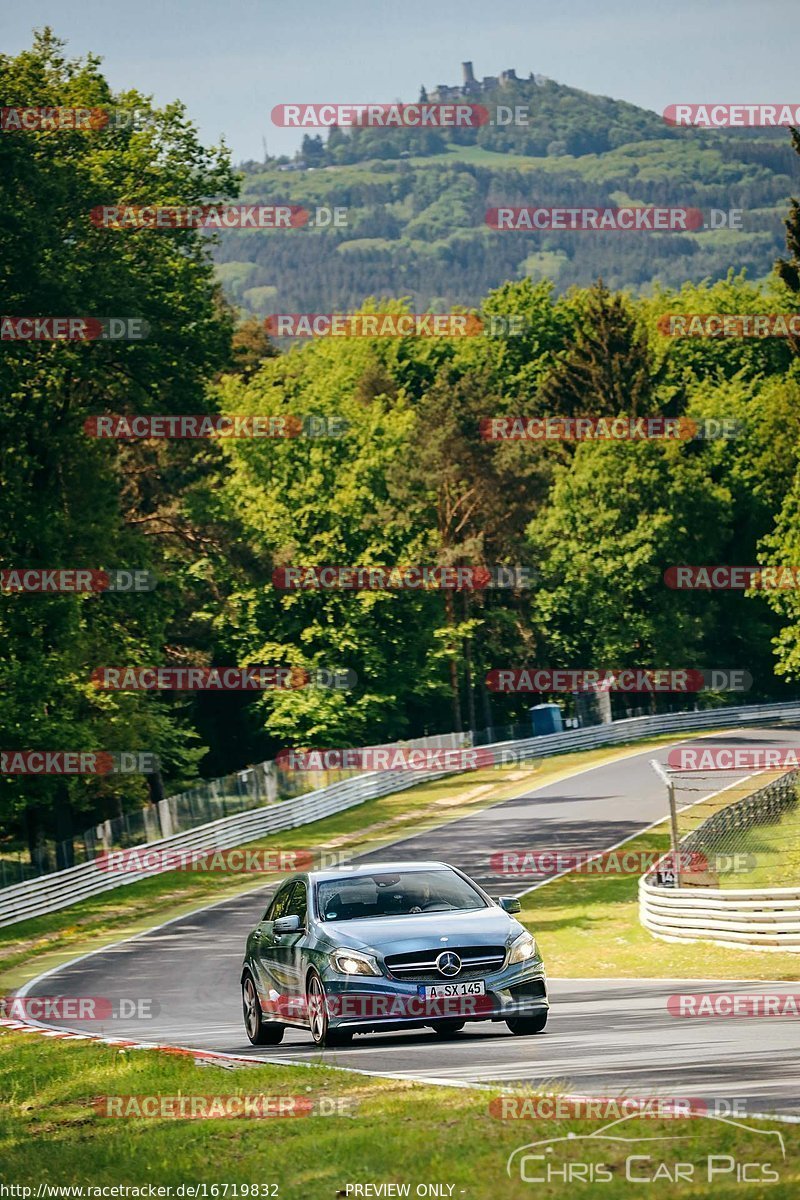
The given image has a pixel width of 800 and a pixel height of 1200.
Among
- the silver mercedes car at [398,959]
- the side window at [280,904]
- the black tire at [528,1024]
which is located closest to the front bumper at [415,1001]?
the silver mercedes car at [398,959]

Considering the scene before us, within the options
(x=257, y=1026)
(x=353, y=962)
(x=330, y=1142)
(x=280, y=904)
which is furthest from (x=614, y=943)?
(x=330, y=1142)

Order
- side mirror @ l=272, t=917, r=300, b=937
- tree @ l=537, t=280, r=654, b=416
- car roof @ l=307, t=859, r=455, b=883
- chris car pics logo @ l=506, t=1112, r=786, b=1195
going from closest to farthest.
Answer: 1. chris car pics logo @ l=506, t=1112, r=786, b=1195
2. side mirror @ l=272, t=917, r=300, b=937
3. car roof @ l=307, t=859, r=455, b=883
4. tree @ l=537, t=280, r=654, b=416

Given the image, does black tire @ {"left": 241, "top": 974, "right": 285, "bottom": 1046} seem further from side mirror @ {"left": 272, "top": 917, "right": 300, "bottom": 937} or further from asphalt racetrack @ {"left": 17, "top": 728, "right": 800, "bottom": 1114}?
side mirror @ {"left": 272, "top": 917, "right": 300, "bottom": 937}

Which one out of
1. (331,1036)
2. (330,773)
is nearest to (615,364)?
(330,773)

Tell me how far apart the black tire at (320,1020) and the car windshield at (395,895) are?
664 mm

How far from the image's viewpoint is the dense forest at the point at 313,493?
143 ft

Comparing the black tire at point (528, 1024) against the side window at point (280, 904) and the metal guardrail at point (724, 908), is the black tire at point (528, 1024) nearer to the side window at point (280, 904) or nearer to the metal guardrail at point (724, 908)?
the side window at point (280, 904)

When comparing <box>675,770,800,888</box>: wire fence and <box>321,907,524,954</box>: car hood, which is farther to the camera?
<box>675,770,800,888</box>: wire fence

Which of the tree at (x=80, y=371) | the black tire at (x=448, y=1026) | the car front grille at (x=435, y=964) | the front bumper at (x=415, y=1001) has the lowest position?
the black tire at (x=448, y=1026)

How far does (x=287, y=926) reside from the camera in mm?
14633

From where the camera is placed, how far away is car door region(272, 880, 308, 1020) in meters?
14.2

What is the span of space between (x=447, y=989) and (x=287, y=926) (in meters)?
1.86

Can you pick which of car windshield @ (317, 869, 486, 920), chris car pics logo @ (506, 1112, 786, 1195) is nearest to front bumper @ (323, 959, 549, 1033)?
car windshield @ (317, 869, 486, 920)

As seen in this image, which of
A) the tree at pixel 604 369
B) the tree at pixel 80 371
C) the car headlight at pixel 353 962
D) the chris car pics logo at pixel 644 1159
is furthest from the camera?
the tree at pixel 604 369
